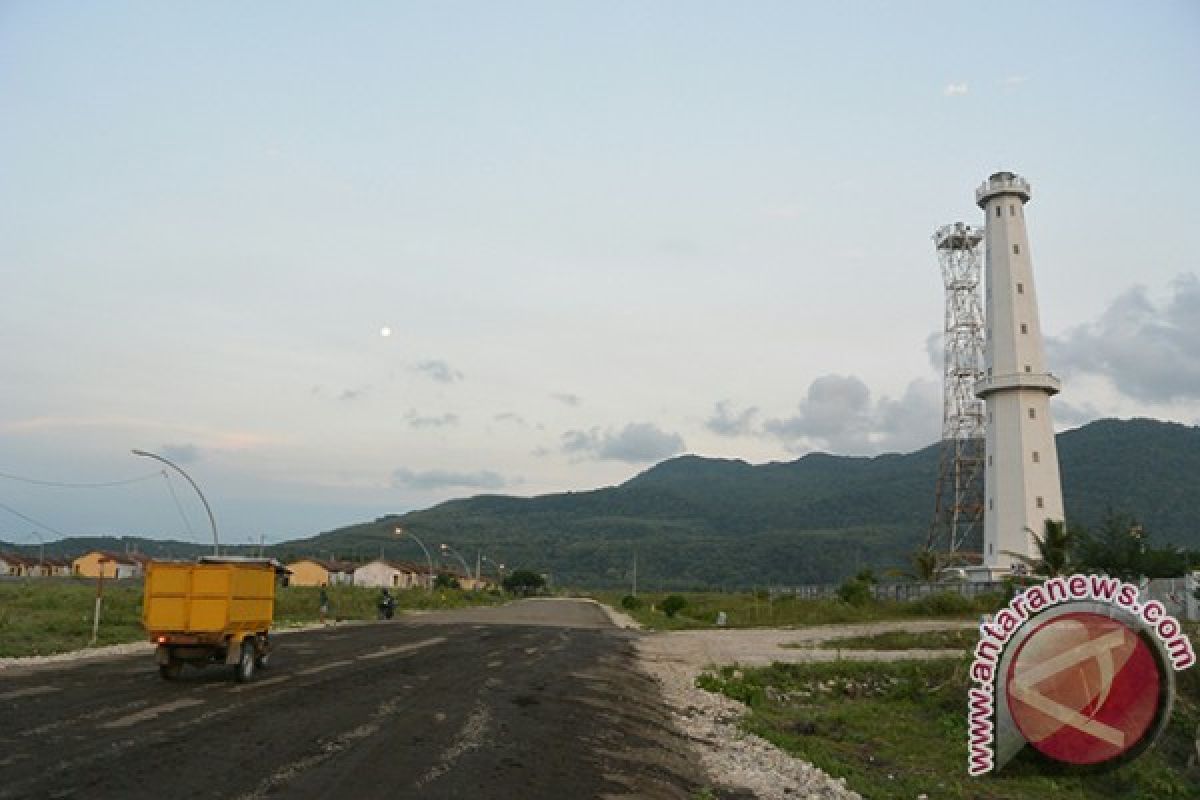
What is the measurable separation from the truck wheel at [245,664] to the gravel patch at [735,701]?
8865 mm

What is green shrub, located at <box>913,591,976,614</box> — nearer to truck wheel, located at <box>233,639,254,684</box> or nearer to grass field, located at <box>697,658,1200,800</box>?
grass field, located at <box>697,658,1200,800</box>

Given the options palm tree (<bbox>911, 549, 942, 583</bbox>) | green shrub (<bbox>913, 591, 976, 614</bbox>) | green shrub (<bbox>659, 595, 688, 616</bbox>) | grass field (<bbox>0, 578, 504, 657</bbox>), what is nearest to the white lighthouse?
green shrub (<bbox>913, 591, 976, 614</bbox>)

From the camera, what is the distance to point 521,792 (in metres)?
11.0

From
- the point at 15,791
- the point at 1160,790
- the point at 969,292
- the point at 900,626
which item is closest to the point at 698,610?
the point at 900,626

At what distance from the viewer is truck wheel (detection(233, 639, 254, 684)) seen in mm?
20406

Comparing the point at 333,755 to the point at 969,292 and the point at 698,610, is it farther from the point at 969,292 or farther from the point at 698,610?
the point at 969,292

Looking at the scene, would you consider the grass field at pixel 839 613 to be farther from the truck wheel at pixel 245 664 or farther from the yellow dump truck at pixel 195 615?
the yellow dump truck at pixel 195 615

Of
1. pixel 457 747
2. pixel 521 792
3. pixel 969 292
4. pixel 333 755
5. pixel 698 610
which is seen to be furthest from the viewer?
pixel 969 292

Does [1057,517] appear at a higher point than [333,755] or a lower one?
higher

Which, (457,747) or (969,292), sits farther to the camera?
(969,292)

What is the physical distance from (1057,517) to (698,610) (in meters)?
24.6

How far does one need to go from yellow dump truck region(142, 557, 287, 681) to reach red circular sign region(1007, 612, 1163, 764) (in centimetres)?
1590

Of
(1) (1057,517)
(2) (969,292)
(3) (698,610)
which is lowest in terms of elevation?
(3) (698,610)

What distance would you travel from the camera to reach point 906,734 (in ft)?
57.4
